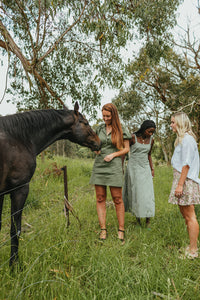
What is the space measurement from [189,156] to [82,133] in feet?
4.53

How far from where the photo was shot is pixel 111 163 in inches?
121

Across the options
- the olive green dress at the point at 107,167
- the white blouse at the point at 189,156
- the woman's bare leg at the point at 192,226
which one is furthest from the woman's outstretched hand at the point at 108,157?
the woman's bare leg at the point at 192,226

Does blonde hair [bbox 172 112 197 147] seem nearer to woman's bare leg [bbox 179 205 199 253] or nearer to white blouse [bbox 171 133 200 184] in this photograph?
white blouse [bbox 171 133 200 184]

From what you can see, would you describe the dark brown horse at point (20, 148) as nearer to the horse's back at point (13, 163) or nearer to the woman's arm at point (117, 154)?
the horse's back at point (13, 163)

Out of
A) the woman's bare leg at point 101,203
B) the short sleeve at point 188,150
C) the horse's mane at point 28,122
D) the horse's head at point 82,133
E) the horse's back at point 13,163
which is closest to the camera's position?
the horse's back at point 13,163

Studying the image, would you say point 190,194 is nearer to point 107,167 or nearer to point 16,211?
point 107,167

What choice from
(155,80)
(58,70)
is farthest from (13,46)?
(155,80)

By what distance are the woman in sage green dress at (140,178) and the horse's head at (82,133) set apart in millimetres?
877

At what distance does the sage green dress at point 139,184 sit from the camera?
3465mm

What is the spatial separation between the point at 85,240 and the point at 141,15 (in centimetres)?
509

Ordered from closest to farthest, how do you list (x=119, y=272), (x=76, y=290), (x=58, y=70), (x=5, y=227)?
(x=76, y=290), (x=119, y=272), (x=5, y=227), (x=58, y=70)

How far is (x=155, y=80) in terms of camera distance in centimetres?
1488

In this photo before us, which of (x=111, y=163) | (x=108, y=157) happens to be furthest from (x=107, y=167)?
(x=108, y=157)

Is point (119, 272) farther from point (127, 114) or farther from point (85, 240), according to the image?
point (127, 114)
